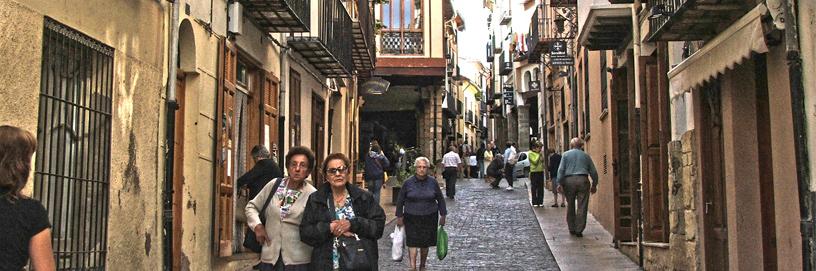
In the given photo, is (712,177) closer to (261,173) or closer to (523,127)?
(261,173)

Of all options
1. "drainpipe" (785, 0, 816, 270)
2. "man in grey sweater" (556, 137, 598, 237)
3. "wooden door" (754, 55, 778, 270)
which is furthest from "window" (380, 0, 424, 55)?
"drainpipe" (785, 0, 816, 270)

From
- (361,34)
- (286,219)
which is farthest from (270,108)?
(286,219)

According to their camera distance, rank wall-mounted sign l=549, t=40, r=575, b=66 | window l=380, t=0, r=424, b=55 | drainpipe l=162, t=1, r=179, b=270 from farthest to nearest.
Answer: window l=380, t=0, r=424, b=55, wall-mounted sign l=549, t=40, r=575, b=66, drainpipe l=162, t=1, r=179, b=270

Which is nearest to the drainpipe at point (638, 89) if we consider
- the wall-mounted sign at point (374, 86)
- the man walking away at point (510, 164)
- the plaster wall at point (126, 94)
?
the plaster wall at point (126, 94)

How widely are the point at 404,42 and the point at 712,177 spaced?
22650mm

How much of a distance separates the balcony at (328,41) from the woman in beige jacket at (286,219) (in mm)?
8627

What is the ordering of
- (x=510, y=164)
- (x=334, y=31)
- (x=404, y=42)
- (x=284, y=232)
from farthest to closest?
(x=404, y=42), (x=510, y=164), (x=334, y=31), (x=284, y=232)

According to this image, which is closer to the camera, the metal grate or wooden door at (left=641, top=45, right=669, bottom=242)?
the metal grate

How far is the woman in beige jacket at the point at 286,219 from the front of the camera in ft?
20.6

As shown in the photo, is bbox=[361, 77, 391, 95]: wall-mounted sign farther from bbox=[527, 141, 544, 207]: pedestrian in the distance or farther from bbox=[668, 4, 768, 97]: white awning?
bbox=[668, 4, 768, 97]: white awning

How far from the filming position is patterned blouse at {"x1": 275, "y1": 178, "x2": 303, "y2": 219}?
638 centimetres

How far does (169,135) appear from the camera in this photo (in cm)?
889

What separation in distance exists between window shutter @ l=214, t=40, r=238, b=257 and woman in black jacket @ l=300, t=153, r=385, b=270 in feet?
15.8

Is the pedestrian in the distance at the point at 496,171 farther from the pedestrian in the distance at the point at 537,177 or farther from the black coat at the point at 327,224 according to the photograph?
the black coat at the point at 327,224
